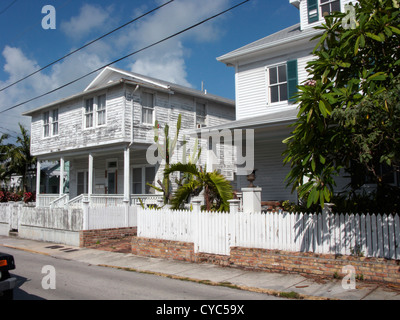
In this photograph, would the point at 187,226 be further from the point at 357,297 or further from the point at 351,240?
the point at 357,297

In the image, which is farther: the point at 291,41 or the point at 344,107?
the point at 291,41

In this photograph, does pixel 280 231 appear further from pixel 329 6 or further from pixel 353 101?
pixel 329 6

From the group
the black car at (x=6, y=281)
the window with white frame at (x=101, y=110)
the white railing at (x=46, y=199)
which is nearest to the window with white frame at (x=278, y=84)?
the window with white frame at (x=101, y=110)

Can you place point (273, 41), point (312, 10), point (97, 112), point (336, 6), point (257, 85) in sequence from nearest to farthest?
point (336, 6) < point (312, 10) < point (273, 41) < point (257, 85) < point (97, 112)

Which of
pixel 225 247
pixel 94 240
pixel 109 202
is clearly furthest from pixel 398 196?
pixel 109 202

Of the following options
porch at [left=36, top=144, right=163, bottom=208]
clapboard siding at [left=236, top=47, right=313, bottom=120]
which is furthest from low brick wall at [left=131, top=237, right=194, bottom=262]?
clapboard siding at [left=236, top=47, right=313, bottom=120]

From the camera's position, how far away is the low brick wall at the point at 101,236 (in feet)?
51.1

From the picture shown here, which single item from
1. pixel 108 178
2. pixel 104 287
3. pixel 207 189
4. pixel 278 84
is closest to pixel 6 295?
pixel 104 287

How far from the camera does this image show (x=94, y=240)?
15.8 m

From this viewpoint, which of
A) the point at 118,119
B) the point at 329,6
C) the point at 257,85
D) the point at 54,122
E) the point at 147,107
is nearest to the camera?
the point at 329,6

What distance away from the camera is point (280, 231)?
9867mm

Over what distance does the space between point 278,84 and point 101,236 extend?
9.62m
